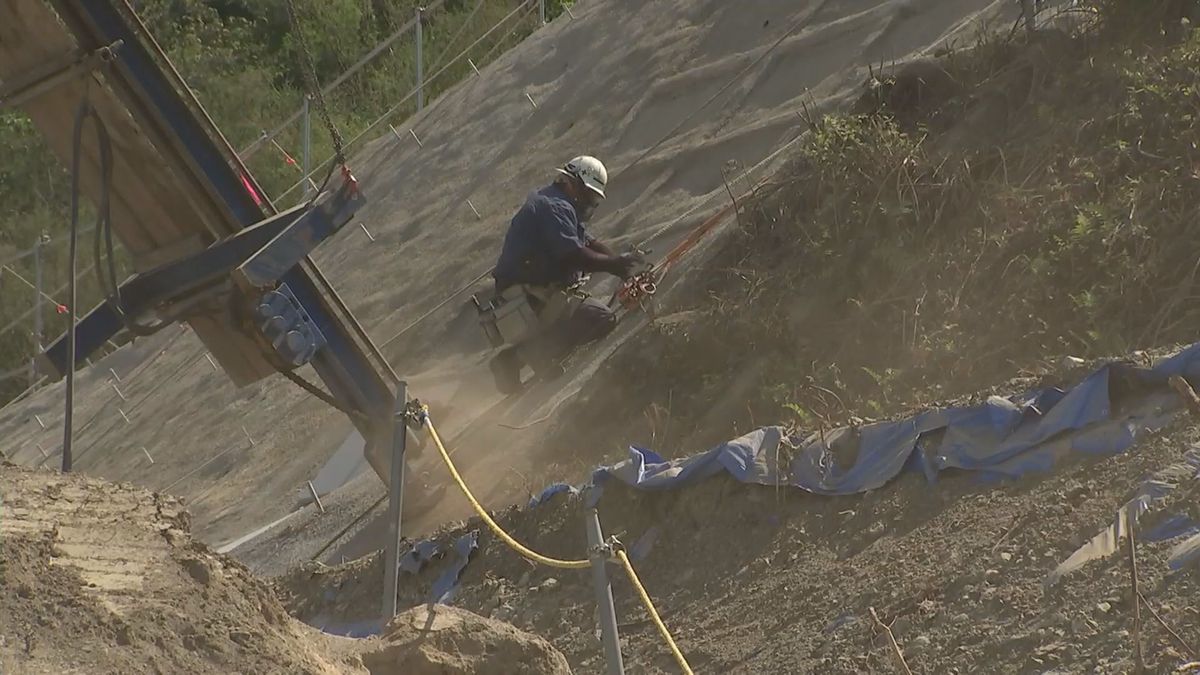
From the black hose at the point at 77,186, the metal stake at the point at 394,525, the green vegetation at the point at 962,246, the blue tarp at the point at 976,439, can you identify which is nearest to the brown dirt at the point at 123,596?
the metal stake at the point at 394,525

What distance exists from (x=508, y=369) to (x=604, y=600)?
6625 mm

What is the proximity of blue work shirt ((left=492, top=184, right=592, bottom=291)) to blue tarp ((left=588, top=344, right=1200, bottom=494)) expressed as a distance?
2.71 metres

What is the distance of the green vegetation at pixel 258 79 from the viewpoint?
25516 mm

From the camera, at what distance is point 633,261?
478 inches

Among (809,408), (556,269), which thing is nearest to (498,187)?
(556,269)

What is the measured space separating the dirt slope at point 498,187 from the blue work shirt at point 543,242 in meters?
1.03

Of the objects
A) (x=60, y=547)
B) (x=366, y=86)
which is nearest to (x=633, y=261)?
(x=60, y=547)

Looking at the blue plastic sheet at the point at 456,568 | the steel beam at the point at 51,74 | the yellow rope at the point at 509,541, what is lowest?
the blue plastic sheet at the point at 456,568

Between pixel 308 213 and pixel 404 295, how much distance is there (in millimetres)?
6596

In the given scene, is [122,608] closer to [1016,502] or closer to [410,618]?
[410,618]

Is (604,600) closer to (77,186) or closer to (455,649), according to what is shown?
(455,649)

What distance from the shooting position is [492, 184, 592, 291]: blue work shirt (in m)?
12.0

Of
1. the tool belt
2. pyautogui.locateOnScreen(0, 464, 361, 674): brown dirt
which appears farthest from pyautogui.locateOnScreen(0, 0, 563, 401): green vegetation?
pyautogui.locateOnScreen(0, 464, 361, 674): brown dirt

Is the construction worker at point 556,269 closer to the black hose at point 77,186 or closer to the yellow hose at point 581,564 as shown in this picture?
the black hose at point 77,186
